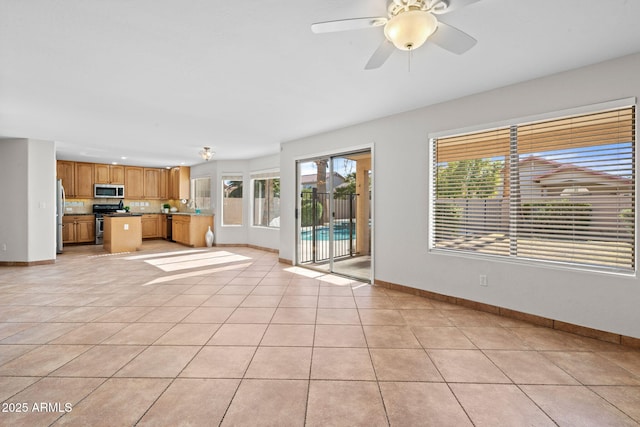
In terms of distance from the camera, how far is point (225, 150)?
21.7 ft

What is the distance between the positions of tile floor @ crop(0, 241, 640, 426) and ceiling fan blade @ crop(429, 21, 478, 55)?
224 centimetres

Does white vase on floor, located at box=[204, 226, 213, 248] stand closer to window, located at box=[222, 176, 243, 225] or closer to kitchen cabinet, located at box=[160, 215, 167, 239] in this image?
window, located at box=[222, 176, 243, 225]

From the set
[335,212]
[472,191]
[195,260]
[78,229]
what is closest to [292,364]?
[472,191]

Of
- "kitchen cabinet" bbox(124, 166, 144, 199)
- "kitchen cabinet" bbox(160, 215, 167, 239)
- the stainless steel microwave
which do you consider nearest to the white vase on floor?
"kitchen cabinet" bbox(160, 215, 167, 239)

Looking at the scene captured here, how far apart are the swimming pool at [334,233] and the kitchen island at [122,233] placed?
15.6 ft

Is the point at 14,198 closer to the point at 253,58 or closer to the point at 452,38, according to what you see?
the point at 253,58

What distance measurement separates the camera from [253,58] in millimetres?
2502

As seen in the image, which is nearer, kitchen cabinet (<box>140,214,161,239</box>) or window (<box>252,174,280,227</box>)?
window (<box>252,174,280,227</box>)

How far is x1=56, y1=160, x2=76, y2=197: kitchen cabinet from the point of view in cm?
785

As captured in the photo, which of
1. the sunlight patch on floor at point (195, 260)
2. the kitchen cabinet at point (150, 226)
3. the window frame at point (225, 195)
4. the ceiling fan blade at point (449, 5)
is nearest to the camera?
→ the ceiling fan blade at point (449, 5)

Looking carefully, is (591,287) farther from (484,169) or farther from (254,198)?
(254,198)

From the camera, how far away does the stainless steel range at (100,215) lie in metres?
8.04

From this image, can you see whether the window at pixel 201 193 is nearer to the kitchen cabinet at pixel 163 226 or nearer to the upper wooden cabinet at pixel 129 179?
the upper wooden cabinet at pixel 129 179

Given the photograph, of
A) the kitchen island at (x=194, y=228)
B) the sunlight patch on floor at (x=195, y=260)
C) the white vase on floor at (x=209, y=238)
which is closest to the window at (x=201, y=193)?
the kitchen island at (x=194, y=228)
